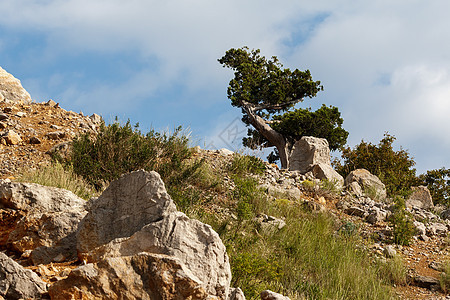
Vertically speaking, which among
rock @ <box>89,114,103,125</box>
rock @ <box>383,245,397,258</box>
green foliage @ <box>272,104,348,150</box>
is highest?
green foliage @ <box>272,104,348,150</box>

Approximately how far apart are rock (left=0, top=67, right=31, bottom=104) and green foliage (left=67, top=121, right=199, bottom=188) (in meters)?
6.55

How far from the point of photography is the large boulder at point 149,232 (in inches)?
132

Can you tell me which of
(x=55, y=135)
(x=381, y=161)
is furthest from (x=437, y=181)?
(x=55, y=135)

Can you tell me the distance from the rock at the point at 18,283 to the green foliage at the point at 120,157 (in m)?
5.21

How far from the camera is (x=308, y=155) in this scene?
51.5 ft

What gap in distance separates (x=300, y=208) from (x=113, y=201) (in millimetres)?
6062

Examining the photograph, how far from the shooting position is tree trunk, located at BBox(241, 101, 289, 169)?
19328mm

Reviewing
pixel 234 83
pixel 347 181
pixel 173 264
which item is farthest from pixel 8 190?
pixel 234 83

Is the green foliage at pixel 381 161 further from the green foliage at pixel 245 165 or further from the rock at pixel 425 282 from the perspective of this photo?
the rock at pixel 425 282

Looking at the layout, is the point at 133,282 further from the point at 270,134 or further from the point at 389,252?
the point at 270,134

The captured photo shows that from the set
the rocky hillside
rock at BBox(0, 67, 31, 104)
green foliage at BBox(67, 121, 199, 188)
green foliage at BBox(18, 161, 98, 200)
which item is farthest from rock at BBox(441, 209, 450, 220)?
rock at BBox(0, 67, 31, 104)

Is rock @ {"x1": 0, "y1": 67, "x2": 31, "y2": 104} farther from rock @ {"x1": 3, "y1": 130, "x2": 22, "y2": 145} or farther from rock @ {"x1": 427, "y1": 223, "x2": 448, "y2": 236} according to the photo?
rock @ {"x1": 427, "y1": 223, "x2": 448, "y2": 236}

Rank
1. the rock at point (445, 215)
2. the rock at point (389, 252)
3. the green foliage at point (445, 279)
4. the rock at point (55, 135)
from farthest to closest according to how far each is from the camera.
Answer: the rock at point (445, 215), the rock at point (55, 135), the rock at point (389, 252), the green foliage at point (445, 279)

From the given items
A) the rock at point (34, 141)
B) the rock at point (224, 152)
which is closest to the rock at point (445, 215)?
the rock at point (224, 152)
